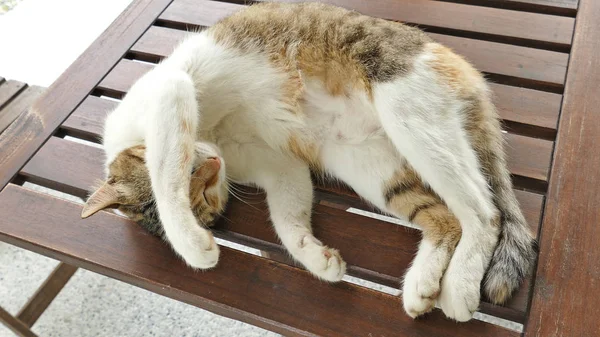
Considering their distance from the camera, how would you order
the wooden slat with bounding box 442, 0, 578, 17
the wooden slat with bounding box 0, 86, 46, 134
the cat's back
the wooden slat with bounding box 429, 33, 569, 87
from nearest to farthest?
the cat's back < the wooden slat with bounding box 429, 33, 569, 87 < the wooden slat with bounding box 442, 0, 578, 17 < the wooden slat with bounding box 0, 86, 46, 134

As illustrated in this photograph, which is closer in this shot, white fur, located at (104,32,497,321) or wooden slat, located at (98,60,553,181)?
white fur, located at (104,32,497,321)

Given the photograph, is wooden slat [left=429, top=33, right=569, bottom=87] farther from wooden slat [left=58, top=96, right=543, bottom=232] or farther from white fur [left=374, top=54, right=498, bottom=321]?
wooden slat [left=58, top=96, right=543, bottom=232]

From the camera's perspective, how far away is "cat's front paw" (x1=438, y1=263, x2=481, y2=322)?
0.88 m

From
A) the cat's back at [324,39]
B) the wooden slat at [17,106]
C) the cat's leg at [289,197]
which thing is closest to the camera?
the cat's leg at [289,197]

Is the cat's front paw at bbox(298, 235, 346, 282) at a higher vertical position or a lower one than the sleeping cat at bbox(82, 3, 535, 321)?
lower

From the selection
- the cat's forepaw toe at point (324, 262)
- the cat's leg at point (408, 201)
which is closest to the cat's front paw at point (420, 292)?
the cat's leg at point (408, 201)

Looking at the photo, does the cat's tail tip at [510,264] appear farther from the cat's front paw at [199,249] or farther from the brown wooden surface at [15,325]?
the brown wooden surface at [15,325]

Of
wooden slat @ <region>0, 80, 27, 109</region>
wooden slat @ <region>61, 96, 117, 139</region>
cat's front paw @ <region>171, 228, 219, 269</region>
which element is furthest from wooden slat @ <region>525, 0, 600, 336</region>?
wooden slat @ <region>0, 80, 27, 109</region>

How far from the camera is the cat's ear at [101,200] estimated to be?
99 centimetres

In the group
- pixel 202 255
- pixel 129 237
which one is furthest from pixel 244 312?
pixel 129 237

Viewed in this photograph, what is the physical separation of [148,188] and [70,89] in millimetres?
453

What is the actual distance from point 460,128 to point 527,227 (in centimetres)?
22

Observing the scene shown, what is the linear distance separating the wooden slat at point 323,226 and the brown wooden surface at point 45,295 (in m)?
0.51

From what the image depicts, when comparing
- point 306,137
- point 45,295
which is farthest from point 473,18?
point 45,295
